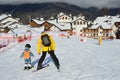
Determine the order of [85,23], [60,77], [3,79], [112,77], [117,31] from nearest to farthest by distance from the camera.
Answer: [112,77] < [60,77] < [3,79] < [117,31] < [85,23]

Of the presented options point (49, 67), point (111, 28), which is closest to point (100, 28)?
point (111, 28)

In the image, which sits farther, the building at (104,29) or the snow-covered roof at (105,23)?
the snow-covered roof at (105,23)

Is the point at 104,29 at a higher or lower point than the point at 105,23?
lower

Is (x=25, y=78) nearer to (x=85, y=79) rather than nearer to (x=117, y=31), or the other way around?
(x=85, y=79)

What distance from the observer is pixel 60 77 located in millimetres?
12695

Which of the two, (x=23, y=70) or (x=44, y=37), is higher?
(x=44, y=37)

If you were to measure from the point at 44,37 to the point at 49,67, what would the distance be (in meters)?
2.07

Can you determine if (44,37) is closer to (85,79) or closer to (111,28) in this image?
(85,79)

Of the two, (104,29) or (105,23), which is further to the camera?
(105,23)

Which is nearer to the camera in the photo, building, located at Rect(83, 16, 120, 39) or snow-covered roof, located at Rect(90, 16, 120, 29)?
building, located at Rect(83, 16, 120, 39)

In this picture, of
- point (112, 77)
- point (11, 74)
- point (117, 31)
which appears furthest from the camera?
point (117, 31)

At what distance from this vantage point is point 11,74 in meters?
14.9

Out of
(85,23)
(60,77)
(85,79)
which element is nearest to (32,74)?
(60,77)

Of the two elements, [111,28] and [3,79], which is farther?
[111,28]
